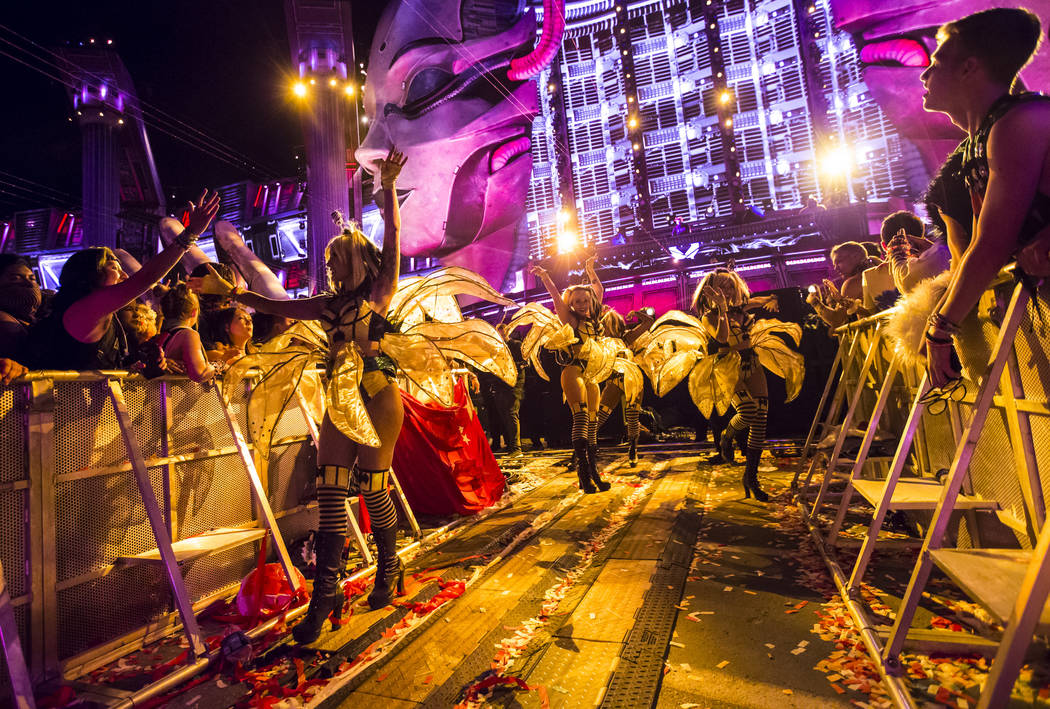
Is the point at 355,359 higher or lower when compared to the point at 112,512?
higher

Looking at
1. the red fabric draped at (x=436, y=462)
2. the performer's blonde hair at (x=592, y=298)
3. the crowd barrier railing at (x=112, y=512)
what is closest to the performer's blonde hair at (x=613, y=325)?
the performer's blonde hair at (x=592, y=298)

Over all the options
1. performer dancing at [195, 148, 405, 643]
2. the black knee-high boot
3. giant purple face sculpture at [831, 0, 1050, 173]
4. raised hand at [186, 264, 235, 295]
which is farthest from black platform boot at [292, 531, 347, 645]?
giant purple face sculpture at [831, 0, 1050, 173]

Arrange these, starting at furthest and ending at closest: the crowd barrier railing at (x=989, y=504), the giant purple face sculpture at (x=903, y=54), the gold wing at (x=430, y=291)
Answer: the giant purple face sculpture at (x=903, y=54), the gold wing at (x=430, y=291), the crowd barrier railing at (x=989, y=504)

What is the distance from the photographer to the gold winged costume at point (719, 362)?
496 cm

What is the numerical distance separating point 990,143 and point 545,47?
1722cm

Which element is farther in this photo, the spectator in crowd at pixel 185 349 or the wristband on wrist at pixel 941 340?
the spectator in crowd at pixel 185 349

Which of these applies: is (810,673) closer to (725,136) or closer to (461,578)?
(461,578)

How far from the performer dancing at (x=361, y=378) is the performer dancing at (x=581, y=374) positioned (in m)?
2.67

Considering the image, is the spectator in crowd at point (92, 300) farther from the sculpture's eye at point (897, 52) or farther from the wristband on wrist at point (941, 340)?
the sculpture's eye at point (897, 52)

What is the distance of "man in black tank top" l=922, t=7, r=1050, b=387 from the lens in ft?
4.76

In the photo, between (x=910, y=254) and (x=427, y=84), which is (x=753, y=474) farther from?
(x=427, y=84)

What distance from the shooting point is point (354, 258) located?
9.19 feet

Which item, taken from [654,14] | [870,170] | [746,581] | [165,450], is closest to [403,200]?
[654,14]

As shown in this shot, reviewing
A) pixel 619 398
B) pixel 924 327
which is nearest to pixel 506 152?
pixel 619 398
